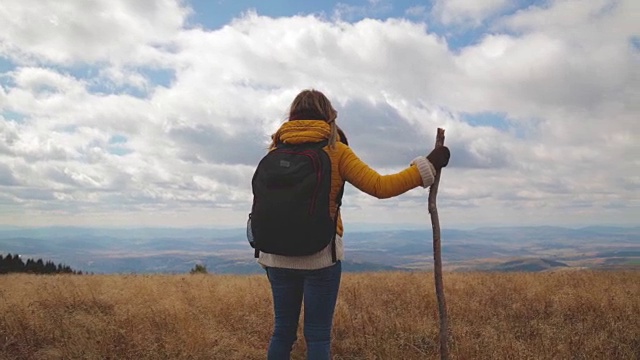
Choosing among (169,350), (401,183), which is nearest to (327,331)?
(401,183)

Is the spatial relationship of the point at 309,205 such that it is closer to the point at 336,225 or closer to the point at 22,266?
the point at 336,225

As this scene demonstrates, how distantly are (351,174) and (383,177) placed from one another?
0.67 feet

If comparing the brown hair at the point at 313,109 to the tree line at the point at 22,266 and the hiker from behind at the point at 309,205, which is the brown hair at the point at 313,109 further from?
the tree line at the point at 22,266

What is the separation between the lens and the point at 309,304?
9.74ft

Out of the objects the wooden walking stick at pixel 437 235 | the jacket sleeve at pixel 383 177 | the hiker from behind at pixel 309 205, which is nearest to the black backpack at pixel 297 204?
the hiker from behind at pixel 309 205

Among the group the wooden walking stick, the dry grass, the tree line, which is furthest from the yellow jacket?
the tree line

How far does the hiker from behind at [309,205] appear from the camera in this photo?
2879mm

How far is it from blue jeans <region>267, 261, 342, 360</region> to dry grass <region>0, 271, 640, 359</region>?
2002 millimetres

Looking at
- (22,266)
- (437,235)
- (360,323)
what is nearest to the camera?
(437,235)

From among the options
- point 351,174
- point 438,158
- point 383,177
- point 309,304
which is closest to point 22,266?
point 309,304

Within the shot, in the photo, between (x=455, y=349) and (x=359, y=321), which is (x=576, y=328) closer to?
(x=455, y=349)

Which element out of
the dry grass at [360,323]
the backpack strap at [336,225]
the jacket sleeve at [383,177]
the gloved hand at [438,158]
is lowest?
the dry grass at [360,323]

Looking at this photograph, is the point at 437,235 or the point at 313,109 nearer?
the point at 313,109

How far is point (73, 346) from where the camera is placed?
519 centimetres
